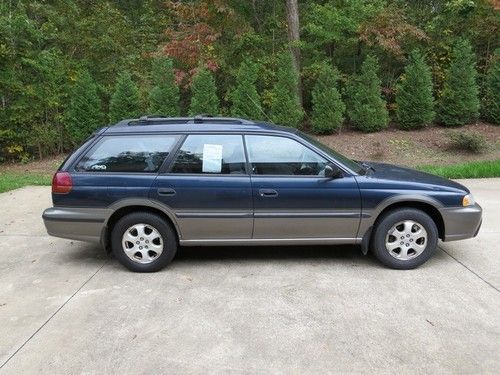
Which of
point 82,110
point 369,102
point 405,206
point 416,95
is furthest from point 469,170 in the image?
point 82,110

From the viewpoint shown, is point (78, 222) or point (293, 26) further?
point (293, 26)

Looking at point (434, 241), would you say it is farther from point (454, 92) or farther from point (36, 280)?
point (454, 92)

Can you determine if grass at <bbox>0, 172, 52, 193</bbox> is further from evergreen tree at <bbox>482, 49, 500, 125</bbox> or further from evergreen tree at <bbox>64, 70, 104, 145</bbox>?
evergreen tree at <bbox>482, 49, 500, 125</bbox>

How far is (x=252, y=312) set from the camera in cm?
382

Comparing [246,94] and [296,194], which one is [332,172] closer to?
[296,194]

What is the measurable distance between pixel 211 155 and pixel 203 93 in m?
7.84

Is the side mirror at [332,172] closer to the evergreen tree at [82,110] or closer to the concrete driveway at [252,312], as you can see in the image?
the concrete driveway at [252,312]

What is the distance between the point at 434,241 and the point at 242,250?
2105 millimetres

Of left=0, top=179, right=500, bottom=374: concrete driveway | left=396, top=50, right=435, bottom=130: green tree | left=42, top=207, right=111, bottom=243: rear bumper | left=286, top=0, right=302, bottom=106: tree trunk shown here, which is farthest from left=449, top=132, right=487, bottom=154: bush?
left=42, top=207, right=111, bottom=243: rear bumper

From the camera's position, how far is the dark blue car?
15.2ft

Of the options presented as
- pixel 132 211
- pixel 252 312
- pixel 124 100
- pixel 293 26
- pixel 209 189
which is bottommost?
pixel 252 312

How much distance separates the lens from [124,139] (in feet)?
15.7

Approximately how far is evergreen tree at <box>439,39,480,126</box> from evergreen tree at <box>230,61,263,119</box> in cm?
517

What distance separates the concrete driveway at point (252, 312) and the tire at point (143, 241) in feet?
0.47
